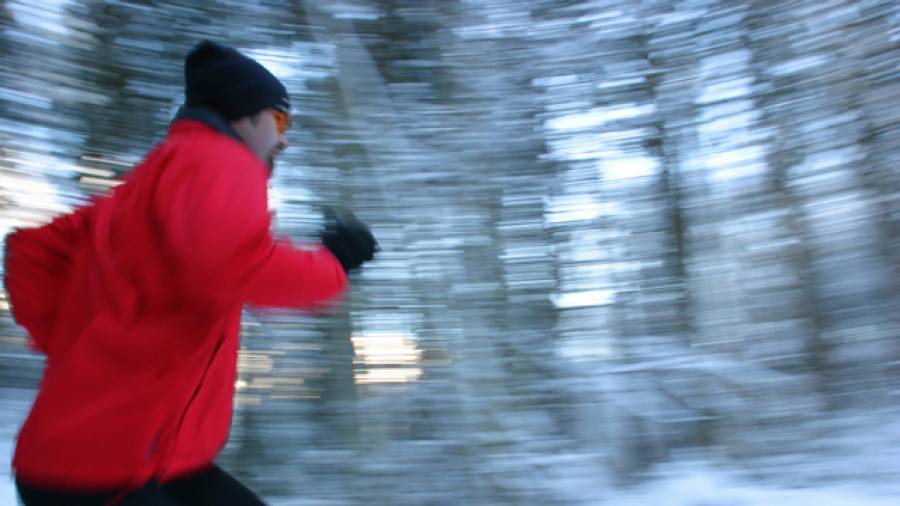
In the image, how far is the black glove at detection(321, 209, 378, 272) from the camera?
141 centimetres

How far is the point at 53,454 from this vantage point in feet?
3.77

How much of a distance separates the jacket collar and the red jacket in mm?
29

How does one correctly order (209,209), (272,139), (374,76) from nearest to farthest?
1. (209,209)
2. (272,139)
3. (374,76)

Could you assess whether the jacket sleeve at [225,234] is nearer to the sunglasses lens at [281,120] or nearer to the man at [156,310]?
the man at [156,310]

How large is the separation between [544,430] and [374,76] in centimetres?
213

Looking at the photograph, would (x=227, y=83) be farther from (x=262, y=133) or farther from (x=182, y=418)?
(x=182, y=418)

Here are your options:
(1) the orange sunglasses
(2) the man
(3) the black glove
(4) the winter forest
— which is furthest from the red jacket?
(4) the winter forest

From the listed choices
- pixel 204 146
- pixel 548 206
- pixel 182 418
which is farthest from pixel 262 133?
pixel 548 206

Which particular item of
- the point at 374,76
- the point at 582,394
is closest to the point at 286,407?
the point at 582,394

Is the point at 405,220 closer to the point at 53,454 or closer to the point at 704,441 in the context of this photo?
the point at 704,441

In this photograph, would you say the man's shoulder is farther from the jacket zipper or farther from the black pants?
the black pants

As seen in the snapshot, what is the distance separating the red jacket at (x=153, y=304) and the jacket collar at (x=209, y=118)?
29 mm

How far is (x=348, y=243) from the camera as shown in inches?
55.7

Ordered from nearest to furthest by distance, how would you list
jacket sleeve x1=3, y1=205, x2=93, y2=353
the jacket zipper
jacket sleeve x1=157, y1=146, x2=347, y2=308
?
jacket sleeve x1=157, y1=146, x2=347, y2=308
the jacket zipper
jacket sleeve x1=3, y1=205, x2=93, y2=353
